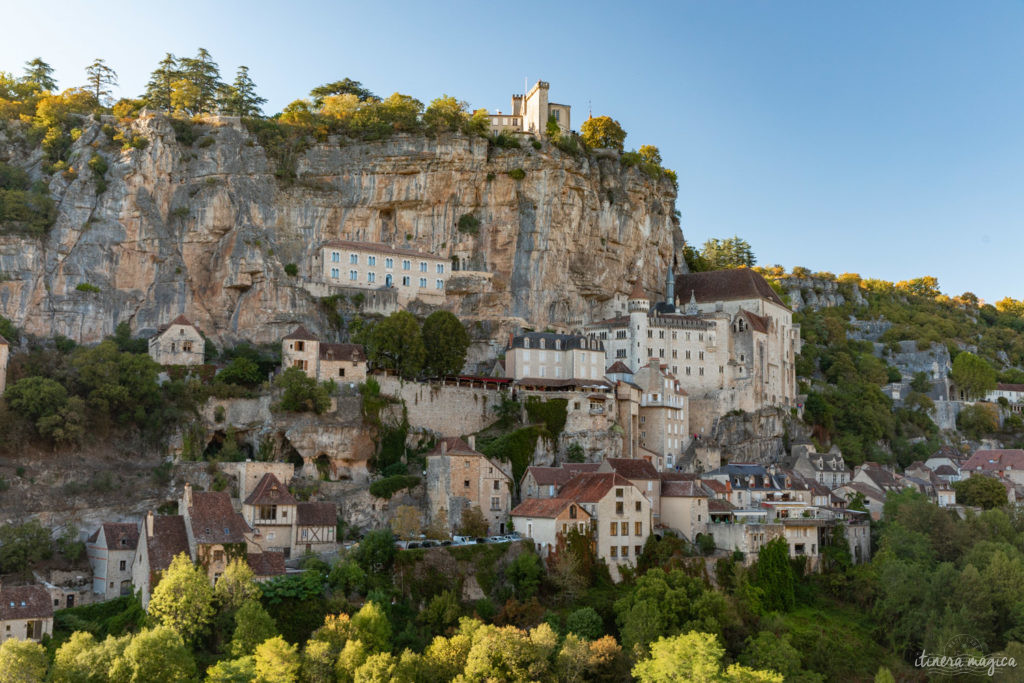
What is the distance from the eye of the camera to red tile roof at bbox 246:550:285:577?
42.7 m

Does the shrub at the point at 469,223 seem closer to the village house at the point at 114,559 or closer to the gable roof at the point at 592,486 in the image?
the gable roof at the point at 592,486

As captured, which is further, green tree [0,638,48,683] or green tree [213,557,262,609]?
green tree [213,557,262,609]

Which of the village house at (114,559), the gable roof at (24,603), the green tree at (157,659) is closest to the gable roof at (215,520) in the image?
the village house at (114,559)

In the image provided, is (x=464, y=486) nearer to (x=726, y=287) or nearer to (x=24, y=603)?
(x=24, y=603)

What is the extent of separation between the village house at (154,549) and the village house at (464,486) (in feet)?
42.4

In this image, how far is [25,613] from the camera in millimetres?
40062

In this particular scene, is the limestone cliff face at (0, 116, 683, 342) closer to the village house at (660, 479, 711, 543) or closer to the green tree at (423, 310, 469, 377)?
the green tree at (423, 310, 469, 377)

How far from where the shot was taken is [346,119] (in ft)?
246

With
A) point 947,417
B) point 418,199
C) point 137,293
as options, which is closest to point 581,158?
point 418,199

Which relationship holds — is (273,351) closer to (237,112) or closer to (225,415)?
(225,415)

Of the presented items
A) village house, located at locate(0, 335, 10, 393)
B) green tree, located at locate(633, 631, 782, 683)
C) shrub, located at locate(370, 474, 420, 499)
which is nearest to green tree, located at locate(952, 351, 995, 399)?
shrub, located at locate(370, 474, 420, 499)

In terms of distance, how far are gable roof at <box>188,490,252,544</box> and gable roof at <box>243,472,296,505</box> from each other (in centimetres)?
124

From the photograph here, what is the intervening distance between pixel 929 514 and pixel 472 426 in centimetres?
2690

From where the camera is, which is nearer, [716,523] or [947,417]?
[716,523]
